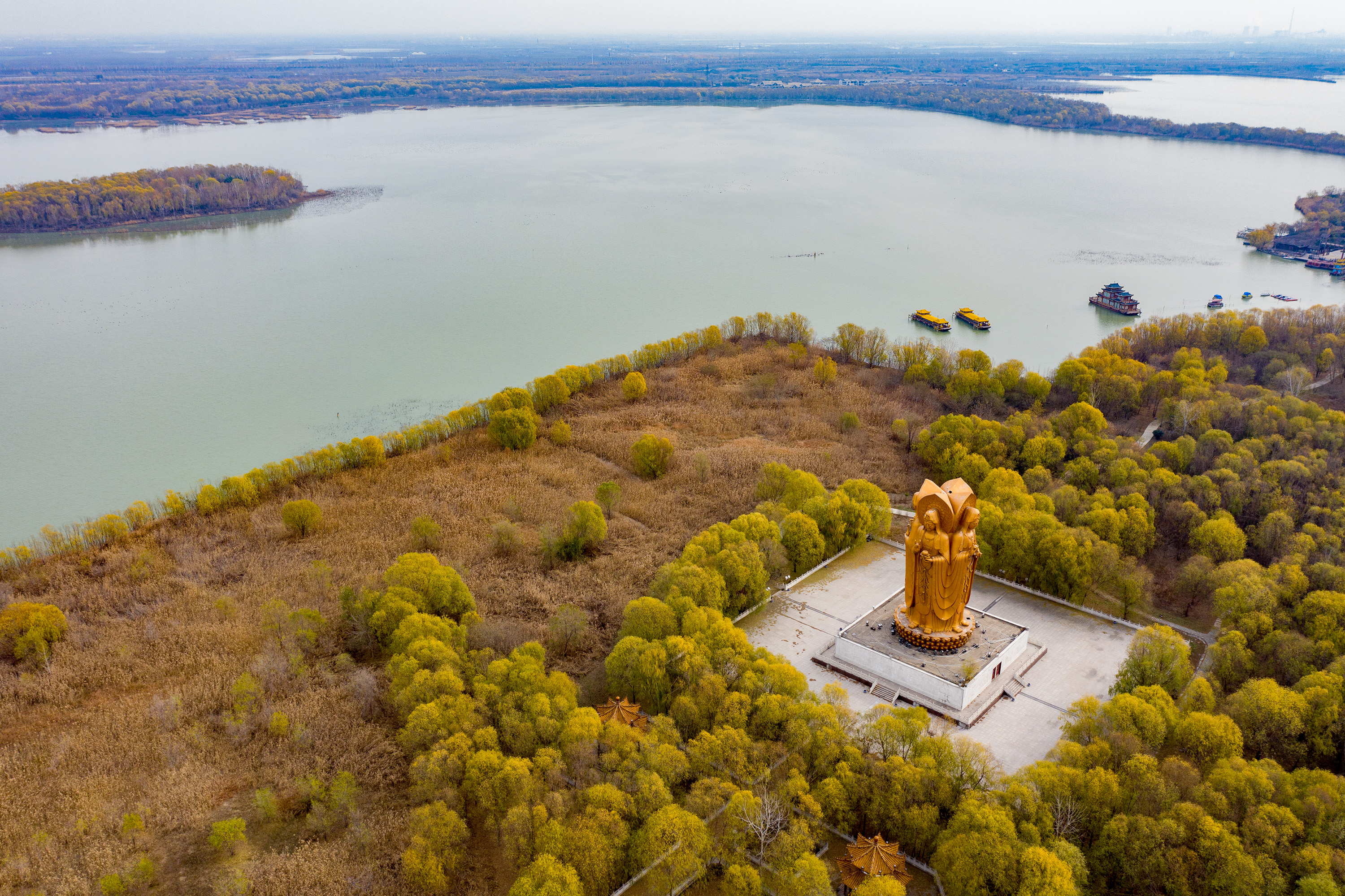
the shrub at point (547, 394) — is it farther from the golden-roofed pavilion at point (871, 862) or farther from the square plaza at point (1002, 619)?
the golden-roofed pavilion at point (871, 862)

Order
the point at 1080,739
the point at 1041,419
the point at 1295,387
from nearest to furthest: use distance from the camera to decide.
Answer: the point at 1080,739 < the point at 1041,419 < the point at 1295,387

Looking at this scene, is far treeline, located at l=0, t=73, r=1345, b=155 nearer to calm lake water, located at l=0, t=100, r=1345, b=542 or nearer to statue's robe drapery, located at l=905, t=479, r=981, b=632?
calm lake water, located at l=0, t=100, r=1345, b=542

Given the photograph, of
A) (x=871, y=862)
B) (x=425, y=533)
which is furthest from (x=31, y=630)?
(x=871, y=862)

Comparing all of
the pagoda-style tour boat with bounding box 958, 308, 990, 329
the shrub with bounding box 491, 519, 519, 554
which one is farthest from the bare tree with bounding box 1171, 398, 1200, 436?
the shrub with bounding box 491, 519, 519, 554

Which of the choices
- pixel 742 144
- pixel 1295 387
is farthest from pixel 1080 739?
pixel 742 144

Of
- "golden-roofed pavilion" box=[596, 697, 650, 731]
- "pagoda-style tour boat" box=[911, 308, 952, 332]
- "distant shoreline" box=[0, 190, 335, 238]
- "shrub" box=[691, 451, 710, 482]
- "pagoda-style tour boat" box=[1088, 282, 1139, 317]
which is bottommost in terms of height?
"golden-roofed pavilion" box=[596, 697, 650, 731]

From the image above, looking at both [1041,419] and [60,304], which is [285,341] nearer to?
[60,304]

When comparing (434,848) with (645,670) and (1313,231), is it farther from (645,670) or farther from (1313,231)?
(1313,231)
